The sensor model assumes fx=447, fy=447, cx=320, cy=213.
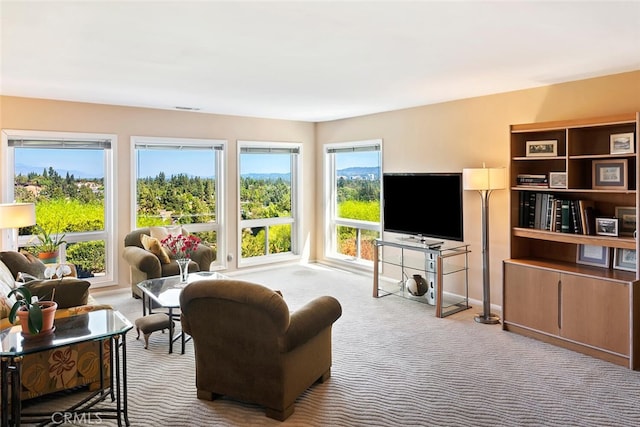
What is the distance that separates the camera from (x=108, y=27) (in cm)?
275

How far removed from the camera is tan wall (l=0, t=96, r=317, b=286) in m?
5.23

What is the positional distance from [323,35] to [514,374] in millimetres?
2859

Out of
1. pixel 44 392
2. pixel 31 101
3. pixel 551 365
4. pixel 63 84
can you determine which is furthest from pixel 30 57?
pixel 551 365

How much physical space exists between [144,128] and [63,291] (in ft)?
9.97

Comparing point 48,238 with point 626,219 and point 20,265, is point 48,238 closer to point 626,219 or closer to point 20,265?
point 20,265

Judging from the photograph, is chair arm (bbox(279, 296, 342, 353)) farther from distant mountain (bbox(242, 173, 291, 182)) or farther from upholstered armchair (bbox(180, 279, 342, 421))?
distant mountain (bbox(242, 173, 291, 182))

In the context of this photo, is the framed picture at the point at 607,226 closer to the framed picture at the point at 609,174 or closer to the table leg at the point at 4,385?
the framed picture at the point at 609,174

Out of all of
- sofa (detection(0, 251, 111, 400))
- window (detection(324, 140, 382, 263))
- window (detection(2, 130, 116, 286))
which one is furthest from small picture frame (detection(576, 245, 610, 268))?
window (detection(2, 130, 116, 286))

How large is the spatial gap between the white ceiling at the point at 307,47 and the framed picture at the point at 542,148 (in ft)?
1.95

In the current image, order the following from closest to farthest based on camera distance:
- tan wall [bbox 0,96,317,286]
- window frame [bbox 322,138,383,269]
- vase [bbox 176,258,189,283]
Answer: vase [bbox 176,258,189,283], tan wall [bbox 0,96,317,286], window frame [bbox 322,138,383,269]

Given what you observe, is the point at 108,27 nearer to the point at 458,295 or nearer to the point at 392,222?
the point at 392,222

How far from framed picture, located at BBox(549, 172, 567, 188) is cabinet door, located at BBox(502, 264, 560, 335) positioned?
2.61 ft

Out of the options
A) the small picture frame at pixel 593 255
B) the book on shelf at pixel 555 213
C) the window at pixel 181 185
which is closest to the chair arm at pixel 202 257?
the window at pixel 181 185

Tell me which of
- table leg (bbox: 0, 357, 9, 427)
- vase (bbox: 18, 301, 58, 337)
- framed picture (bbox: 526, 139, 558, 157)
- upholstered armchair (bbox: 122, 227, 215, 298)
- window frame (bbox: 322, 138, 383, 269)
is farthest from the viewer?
window frame (bbox: 322, 138, 383, 269)
